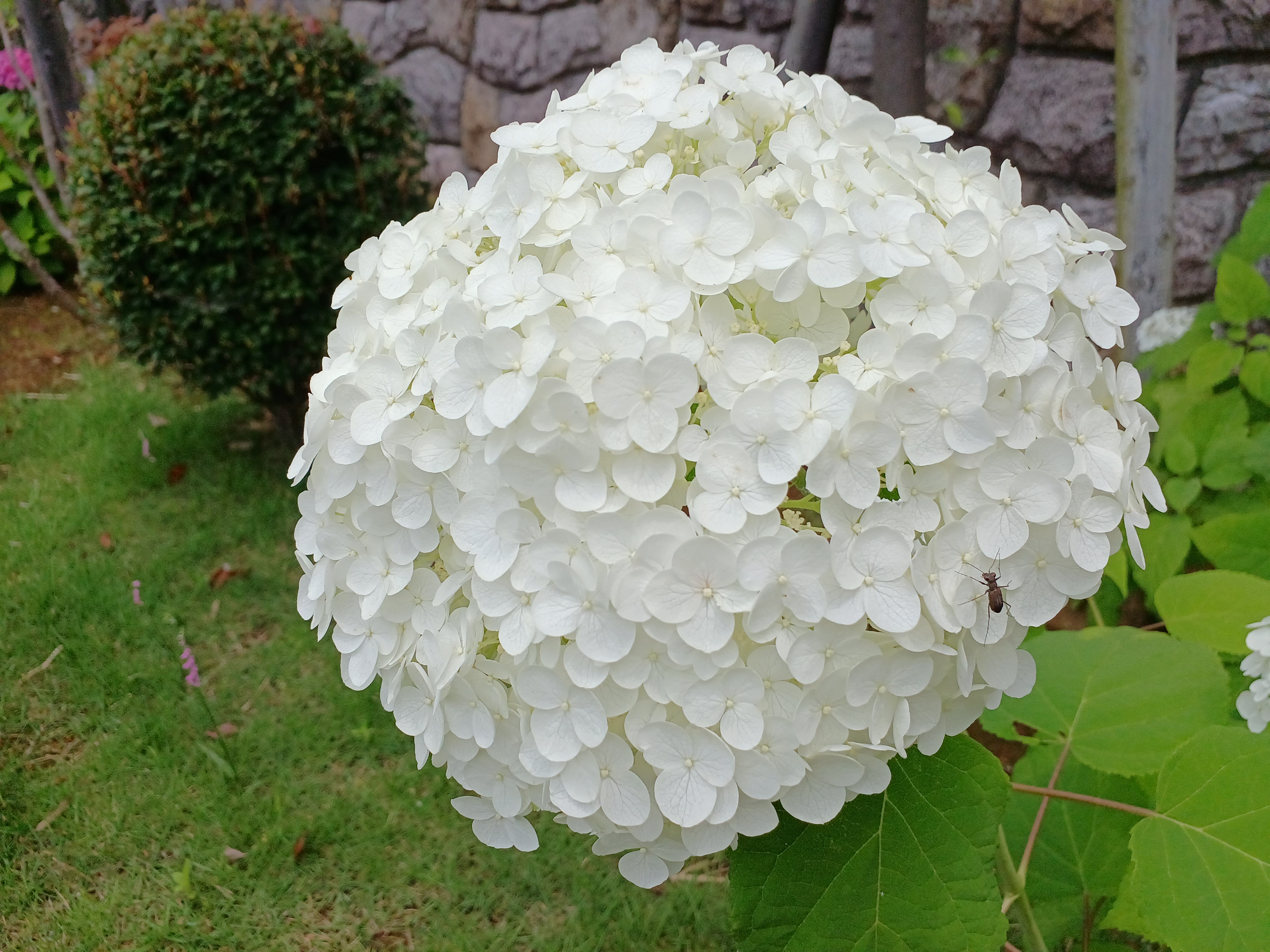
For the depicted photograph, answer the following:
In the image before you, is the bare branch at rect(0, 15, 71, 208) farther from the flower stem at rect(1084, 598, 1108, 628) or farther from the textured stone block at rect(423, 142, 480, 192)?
the flower stem at rect(1084, 598, 1108, 628)

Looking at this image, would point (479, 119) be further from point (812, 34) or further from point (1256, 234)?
point (1256, 234)

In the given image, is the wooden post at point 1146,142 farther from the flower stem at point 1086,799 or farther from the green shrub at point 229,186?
the green shrub at point 229,186

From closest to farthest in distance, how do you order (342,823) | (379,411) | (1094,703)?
(379,411) → (1094,703) → (342,823)

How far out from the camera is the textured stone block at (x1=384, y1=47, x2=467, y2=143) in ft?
16.1

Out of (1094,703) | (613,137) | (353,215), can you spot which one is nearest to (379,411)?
(613,137)

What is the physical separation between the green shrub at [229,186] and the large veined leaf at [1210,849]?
323 cm

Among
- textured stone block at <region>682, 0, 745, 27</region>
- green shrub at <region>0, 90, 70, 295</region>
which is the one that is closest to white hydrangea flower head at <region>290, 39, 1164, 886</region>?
textured stone block at <region>682, 0, 745, 27</region>

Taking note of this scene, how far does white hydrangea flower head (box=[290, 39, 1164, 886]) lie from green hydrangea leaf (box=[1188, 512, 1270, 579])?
3.94 ft

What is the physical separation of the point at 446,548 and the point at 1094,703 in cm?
110

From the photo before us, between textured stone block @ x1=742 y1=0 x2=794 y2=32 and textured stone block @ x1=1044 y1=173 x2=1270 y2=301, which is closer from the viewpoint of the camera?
textured stone block @ x1=1044 y1=173 x2=1270 y2=301

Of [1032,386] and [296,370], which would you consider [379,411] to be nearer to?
[1032,386]

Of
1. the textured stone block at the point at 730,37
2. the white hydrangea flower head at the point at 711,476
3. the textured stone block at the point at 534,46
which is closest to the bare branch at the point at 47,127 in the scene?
the textured stone block at the point at 534,46

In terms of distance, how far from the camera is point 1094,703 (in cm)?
153

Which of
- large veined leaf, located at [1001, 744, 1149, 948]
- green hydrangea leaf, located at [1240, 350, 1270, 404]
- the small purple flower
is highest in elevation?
green hydrangea leaf, located at [1240, 350, 1270, 404]
